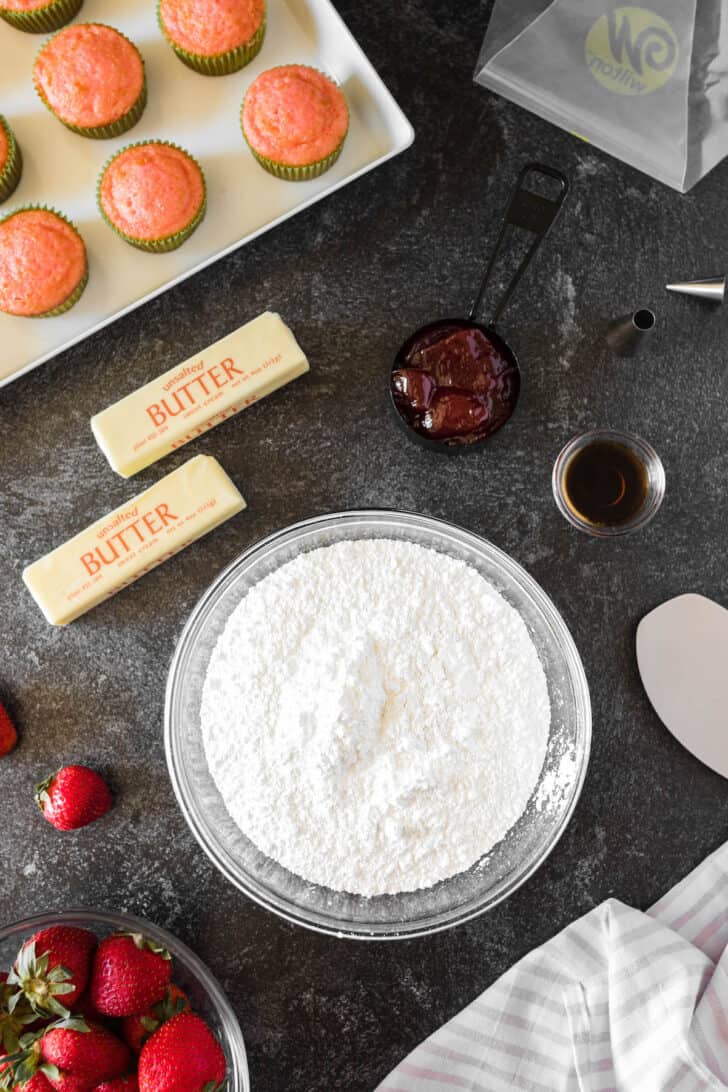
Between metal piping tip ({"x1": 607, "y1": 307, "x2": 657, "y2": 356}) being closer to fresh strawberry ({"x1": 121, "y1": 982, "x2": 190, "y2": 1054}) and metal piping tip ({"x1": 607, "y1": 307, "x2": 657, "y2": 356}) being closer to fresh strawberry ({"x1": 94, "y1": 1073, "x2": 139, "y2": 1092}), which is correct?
fresh strawberry ({"x1": 121, "y1": 982, "x2": 190, "y2": 1054})

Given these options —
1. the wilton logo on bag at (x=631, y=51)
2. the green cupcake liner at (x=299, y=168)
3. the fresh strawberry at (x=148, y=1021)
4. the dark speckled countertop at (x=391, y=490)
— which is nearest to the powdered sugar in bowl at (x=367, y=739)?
the dark speckled countertop at (x=391, y=490)

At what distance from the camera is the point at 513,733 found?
133 centimetres

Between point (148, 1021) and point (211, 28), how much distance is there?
4.93 feet

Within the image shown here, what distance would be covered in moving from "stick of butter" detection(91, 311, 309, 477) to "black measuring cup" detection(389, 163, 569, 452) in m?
0.18

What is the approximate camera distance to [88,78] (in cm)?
141

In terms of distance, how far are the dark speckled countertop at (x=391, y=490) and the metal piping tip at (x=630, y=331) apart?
3 cm

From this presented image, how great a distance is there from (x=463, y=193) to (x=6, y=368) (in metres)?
0.82

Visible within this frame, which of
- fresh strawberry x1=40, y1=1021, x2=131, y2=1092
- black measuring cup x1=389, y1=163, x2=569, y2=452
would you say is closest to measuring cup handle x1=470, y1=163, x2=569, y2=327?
black measuring cup x1=389, y1=163, x2=569, y2=452

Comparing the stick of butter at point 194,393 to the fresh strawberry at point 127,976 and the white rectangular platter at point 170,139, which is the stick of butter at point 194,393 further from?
the fresh strawberry at point 127,976

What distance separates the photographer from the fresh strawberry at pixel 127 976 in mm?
1264

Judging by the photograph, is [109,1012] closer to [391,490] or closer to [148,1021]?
[148,1021]

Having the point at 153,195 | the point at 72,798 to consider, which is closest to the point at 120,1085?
the point at 72,798

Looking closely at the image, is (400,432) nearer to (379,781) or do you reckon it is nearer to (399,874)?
(379,781)

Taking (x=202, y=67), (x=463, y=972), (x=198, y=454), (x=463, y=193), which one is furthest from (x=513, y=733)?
(x=202, y=67)
